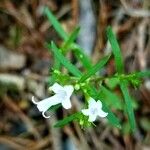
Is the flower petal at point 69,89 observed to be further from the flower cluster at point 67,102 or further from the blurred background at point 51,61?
the blurred background at point 51,61

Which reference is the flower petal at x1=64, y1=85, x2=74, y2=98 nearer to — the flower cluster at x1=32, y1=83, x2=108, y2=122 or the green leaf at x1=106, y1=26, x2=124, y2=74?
the flower cluster at x1=32, y1=83, x2=108, y2=122

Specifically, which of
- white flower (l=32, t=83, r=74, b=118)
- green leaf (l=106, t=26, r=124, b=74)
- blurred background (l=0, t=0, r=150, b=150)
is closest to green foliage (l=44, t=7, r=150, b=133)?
green leaf (l=106, t=26, r=124, b=74)

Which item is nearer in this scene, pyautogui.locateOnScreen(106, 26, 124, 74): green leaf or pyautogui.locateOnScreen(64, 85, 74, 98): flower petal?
pyautogui.locateOnScreen(64, 85, 74, 98): flower petal

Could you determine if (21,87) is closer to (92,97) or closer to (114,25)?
(114,25)

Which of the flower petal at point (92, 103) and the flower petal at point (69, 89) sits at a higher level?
the flower petal at point (69, 89)

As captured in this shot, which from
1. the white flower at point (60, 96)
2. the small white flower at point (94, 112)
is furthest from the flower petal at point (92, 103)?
the white flower at point (60, 96)

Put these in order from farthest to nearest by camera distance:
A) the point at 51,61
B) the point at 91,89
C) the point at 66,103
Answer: the point at 51,61 → the point at 91,89 → the point at 66,103

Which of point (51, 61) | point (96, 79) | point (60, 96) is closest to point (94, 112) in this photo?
point (60, 96)

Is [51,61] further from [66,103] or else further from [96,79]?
[66,103]

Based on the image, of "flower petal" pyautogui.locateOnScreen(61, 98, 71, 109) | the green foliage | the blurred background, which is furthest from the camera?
the blurred background
